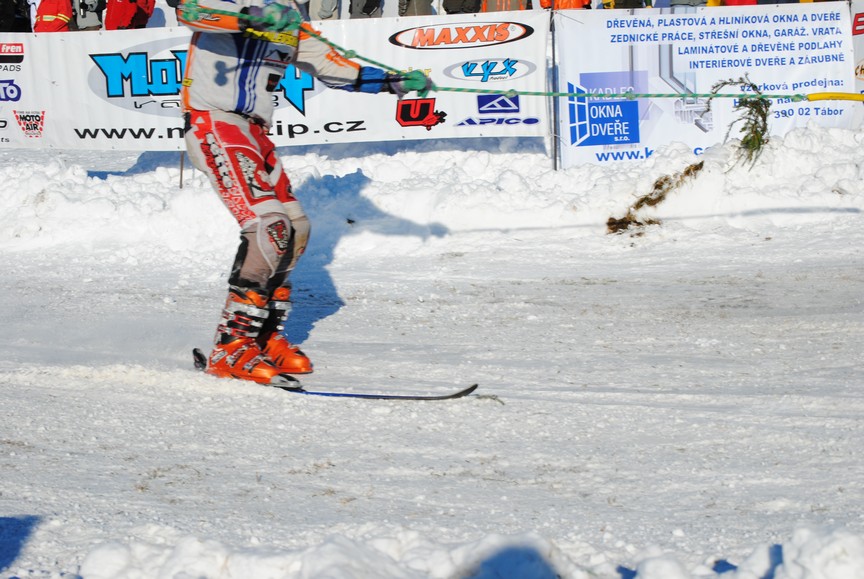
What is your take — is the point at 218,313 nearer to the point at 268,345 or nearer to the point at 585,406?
the point at 268,345

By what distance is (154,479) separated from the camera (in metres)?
3.73

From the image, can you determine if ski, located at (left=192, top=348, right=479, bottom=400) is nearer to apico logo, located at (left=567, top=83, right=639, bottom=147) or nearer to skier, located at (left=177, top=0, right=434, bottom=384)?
skier, located at (left=177, top=0, right=434, bottom=384)

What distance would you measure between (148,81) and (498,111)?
144 inches

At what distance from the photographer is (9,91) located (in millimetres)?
10523

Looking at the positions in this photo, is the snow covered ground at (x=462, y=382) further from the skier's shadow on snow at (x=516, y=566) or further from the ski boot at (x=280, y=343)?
the ski boot at (x=280, y=343)

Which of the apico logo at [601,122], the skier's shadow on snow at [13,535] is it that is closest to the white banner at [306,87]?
the apico logo at [601,122]

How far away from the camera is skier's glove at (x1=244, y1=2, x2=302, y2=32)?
489 cm

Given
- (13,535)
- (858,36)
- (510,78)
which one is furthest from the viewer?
(858,36)

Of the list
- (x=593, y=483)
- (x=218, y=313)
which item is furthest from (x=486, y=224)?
(x=593, y=483)

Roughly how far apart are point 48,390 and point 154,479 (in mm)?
1382

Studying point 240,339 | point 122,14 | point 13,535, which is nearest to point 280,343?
point 240,339

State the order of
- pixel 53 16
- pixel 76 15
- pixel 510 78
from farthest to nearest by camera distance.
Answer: pixel 76 15
pixel 53 16
pixel 510 78

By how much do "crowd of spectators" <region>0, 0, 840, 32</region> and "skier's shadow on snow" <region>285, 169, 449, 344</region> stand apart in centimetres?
314

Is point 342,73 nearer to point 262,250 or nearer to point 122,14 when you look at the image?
point 262,250
